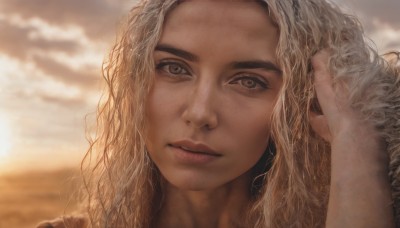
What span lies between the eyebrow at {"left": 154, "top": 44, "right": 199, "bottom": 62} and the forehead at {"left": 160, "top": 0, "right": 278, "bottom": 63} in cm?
3

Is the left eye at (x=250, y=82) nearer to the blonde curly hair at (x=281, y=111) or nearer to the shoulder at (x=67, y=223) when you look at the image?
the blonde curly hair at (x=281, y=111)

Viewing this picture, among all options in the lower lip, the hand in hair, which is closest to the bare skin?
the lower lip

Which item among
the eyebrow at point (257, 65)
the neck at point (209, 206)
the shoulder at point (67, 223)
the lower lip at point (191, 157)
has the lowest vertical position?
the shoulder at point (67, 223)

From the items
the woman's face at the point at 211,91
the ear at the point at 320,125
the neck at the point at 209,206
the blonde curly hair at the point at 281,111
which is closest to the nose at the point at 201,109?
the woman's face at the point at 211,91

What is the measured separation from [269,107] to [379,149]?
0.61 metres

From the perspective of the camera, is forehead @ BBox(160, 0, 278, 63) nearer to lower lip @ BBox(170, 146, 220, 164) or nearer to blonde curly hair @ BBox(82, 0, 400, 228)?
blonde curly hair @ BBox(82, 0, 400, 228)

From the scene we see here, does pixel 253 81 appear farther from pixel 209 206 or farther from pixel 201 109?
pixel 209 206

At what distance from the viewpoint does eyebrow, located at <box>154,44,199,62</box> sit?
10.9 feet

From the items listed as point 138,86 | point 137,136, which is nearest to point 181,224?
point 137,136

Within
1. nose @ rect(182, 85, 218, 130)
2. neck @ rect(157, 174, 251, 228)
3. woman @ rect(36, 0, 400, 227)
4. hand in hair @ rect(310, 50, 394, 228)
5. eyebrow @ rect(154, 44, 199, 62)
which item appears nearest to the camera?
hand in hair @ rect(310, 50, 394, 228)

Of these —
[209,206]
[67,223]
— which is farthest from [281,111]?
[67,223]

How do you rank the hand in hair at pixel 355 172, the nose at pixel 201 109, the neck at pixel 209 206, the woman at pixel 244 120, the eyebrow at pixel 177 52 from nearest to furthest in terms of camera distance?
the hand in hair at pixel 355 172 < the woman at pixel 244 120 < the nose at pixel 201 109 < the eyebrow at pixel 177 52 < the neck at pixel 209 206

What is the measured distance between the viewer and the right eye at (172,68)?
338cm

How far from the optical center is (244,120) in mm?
3326
